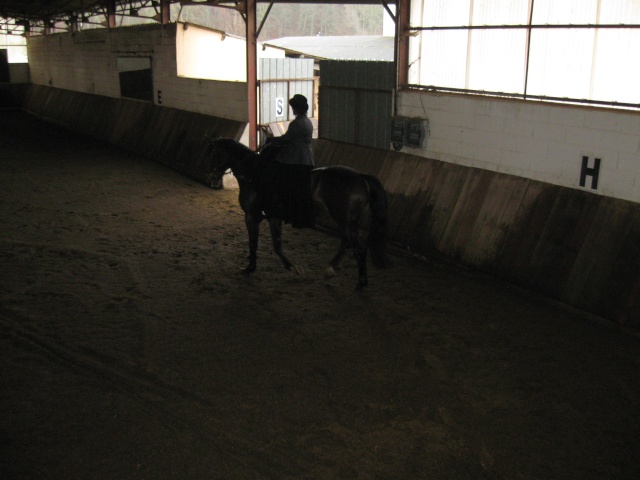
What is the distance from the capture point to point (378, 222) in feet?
24.6

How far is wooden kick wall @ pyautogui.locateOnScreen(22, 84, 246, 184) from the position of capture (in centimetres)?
1426

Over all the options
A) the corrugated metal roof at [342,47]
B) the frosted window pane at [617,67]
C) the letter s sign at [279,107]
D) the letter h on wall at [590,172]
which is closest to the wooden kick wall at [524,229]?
the letter h on wall at [590,172]

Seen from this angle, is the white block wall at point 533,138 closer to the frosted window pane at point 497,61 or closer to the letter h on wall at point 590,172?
the letter h on wall at point 590,172

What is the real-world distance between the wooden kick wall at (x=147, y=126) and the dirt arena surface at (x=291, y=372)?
391cm

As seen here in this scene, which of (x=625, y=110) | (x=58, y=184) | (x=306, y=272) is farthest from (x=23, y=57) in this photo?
(x=625, y=110)

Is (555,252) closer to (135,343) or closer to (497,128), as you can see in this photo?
(497,128)

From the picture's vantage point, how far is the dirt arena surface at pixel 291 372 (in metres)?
4.23

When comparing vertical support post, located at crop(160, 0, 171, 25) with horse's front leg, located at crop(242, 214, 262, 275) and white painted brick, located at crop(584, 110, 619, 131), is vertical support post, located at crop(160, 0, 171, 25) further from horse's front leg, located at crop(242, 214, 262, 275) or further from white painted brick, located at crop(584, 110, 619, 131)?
white painted brick, located at crop(584, 110, 619, 131)

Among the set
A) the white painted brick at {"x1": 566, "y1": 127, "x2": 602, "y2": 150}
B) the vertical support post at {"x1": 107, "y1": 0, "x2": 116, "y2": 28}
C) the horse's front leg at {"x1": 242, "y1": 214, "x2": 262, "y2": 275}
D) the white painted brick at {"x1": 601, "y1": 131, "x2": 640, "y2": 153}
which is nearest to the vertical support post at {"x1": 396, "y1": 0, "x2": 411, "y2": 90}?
the white painted brick at {"x1": 566, "y1": 127, "x2": 602, "y2": 150}

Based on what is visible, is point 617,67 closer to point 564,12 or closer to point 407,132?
point 564,12

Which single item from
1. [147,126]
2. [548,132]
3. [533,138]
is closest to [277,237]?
[533,138]

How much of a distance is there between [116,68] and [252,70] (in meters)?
8.79

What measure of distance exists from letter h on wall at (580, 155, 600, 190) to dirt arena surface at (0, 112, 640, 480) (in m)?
1.49

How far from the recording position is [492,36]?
8258 millimetres
